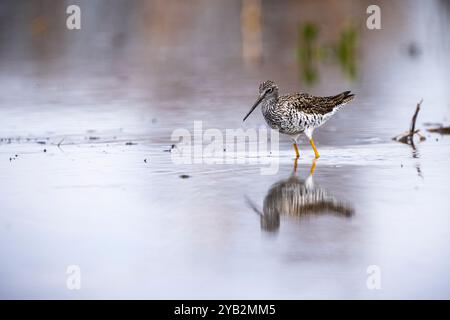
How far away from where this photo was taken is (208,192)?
1098cm

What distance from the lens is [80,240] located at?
9.02 metres

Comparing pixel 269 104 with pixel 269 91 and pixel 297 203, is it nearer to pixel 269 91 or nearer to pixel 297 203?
pixel 269 91

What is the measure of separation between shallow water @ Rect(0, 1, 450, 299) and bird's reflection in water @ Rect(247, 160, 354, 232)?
0.14ft

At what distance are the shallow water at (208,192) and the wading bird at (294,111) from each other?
430mm

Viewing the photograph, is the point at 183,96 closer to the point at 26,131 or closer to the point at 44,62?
the point at 26,131

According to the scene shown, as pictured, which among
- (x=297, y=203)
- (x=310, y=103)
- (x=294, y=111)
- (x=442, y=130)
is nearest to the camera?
(x=297, y=203)

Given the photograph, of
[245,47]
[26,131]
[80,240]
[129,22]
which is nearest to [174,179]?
[80,240]

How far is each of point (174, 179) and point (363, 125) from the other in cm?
543

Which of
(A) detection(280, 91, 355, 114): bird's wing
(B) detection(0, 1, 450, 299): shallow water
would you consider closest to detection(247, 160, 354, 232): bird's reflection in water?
(B) detection(0, 1, 450, 299): shallow water

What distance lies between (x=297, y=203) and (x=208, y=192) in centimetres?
A: 118

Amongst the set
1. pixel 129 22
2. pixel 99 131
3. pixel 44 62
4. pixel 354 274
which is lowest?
pixel 354 274

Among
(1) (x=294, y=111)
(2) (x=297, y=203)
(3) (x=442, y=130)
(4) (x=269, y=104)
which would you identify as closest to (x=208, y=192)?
(2) (x=297, y=203)

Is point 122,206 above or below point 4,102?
below

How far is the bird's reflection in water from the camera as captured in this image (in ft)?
32.1
